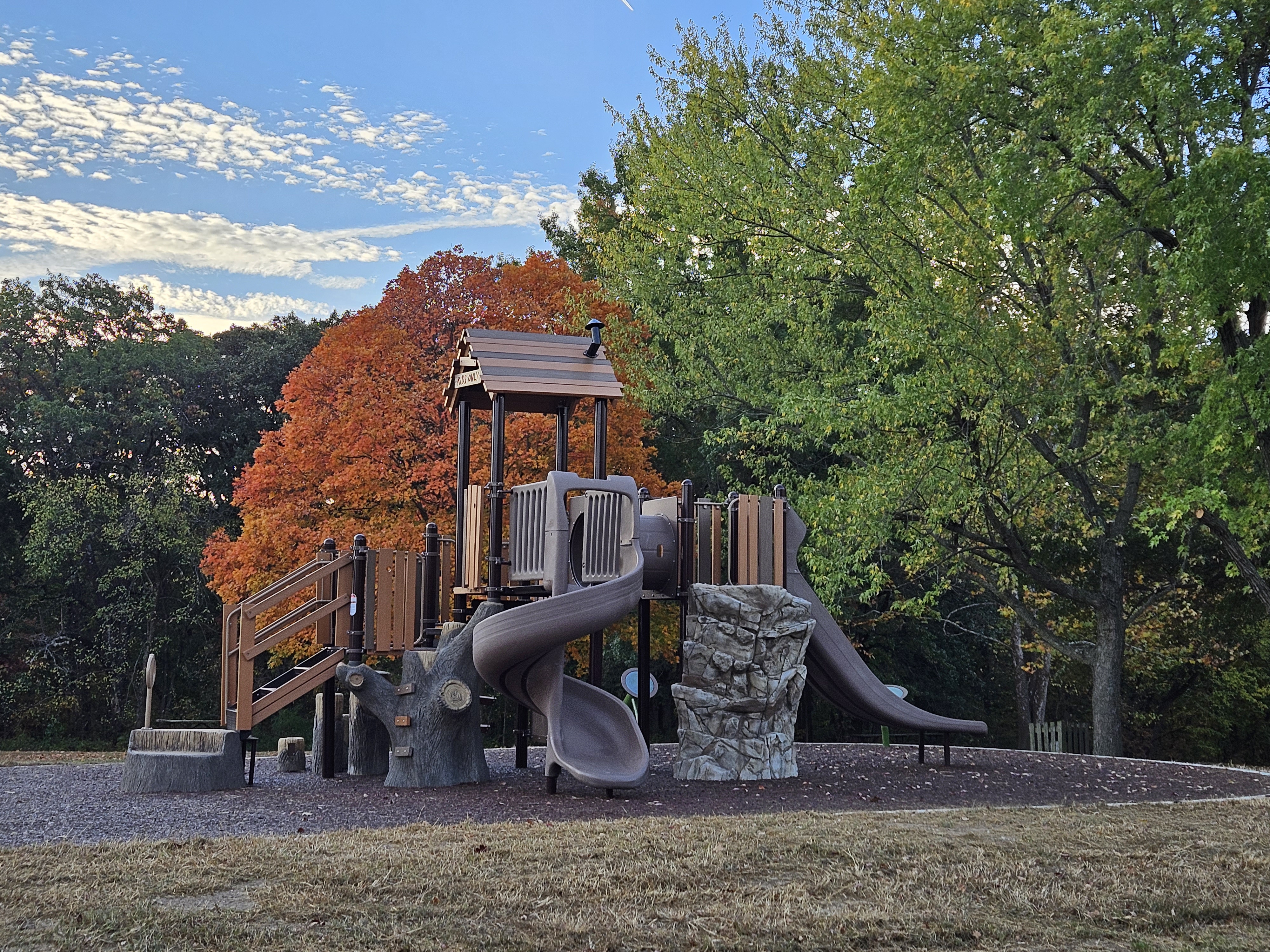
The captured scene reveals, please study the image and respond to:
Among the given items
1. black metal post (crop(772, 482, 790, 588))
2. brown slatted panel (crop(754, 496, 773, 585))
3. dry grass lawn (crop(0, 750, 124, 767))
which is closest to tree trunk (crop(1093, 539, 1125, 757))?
black metal post (crop(772, 482, 790, 588))

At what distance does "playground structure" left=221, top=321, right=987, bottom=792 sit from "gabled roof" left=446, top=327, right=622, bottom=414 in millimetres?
19

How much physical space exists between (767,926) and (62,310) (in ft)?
85.4

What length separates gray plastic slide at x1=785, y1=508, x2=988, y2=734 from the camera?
40.5 feet

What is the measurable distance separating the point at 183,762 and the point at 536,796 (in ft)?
10.5

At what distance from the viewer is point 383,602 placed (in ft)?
39.5

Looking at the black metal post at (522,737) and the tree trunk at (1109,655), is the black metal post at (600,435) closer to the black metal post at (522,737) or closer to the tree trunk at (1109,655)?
the black metal post at (522,737)

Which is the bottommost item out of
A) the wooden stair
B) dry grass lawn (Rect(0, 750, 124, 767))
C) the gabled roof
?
dry grass lawn (Rect(0, 750, 124, 767))

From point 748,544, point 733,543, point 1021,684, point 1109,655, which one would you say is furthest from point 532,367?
point 1021,684

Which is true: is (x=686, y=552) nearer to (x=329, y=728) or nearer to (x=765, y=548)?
(x=765, y=548)

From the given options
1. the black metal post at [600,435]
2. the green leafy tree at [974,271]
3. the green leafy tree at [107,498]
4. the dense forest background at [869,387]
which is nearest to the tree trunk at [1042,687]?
the dense forest background at [869,387]

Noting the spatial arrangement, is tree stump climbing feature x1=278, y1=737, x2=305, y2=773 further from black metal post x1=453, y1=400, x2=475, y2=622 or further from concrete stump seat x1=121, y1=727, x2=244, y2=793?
black metal post x1=453, y1=400, x2=475, y2=622

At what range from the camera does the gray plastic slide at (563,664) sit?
995 centimetres

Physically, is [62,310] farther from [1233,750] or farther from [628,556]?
[1233,750]

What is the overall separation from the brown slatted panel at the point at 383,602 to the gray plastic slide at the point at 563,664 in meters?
1.76
